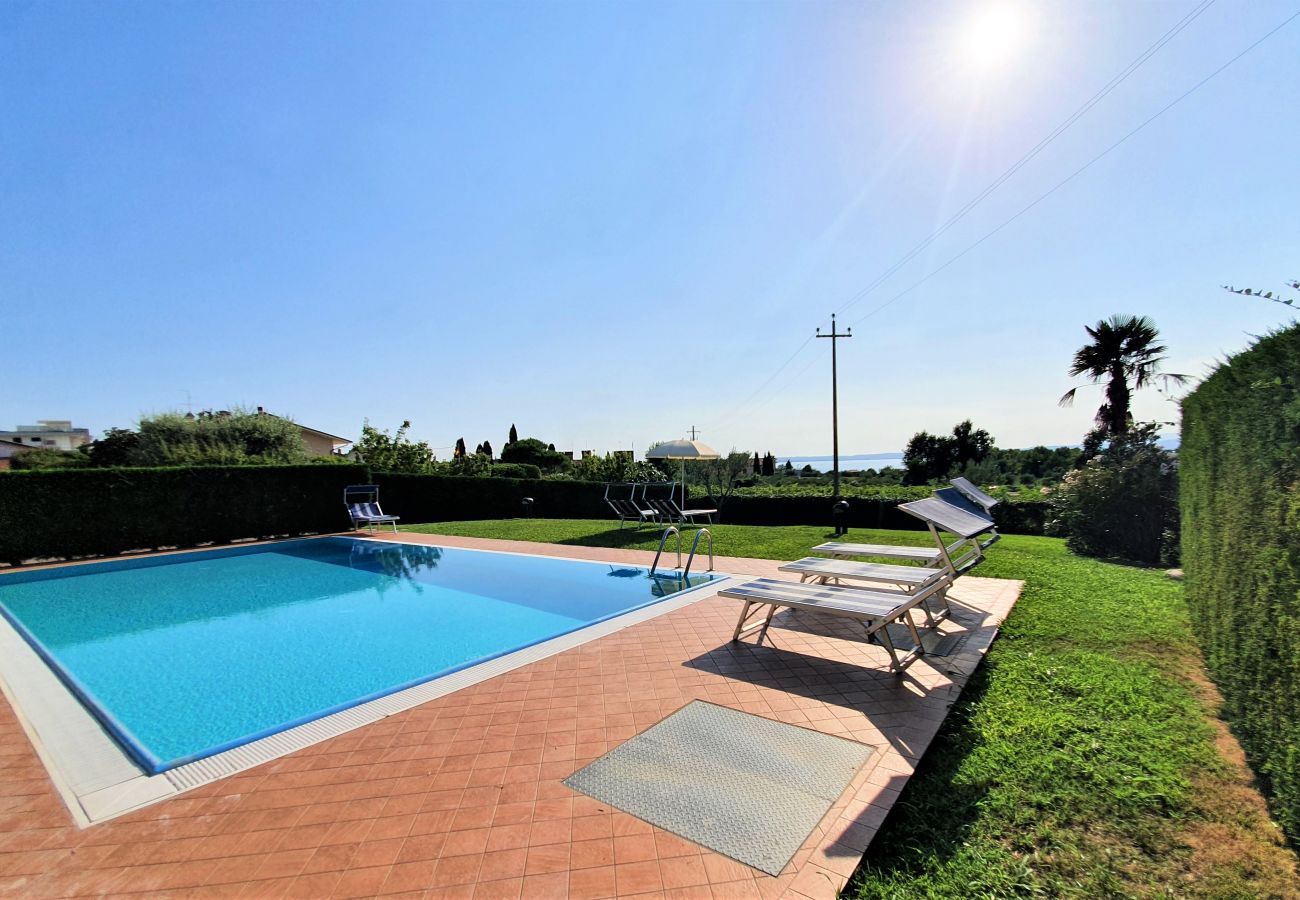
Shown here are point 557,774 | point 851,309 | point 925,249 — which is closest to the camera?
point 557,774

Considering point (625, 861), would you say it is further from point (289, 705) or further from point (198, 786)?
point (289, 705)

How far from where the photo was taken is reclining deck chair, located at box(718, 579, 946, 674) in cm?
393

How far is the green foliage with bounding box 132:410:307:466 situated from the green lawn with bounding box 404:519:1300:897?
2195 centimetres

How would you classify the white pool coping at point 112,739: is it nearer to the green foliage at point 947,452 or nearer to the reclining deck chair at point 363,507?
the reclining deck chair at point 363,507

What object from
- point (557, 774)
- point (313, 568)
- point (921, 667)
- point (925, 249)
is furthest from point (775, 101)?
point (313, 568)

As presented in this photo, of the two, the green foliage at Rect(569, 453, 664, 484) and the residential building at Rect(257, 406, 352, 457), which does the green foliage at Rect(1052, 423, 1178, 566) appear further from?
the residential building at Rect(257, 406, 352, 457)

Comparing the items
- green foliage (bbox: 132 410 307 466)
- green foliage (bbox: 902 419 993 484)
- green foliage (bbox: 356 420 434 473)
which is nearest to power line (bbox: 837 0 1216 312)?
green foliage (bbox: 356 420 434 473)

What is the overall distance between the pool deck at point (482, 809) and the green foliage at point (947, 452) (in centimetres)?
5420

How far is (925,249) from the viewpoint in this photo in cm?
1503

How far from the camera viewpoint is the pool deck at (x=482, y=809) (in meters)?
2.12

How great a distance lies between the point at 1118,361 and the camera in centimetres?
1584

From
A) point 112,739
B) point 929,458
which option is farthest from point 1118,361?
point 929,458

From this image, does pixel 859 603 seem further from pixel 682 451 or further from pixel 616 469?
pixel 616 469

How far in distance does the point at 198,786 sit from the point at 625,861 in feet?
8.28
